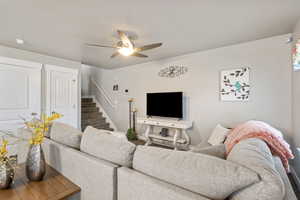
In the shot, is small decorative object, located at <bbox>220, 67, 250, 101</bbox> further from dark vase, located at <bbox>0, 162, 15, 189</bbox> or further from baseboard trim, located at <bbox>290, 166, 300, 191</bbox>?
dark vase, located at <bbox>0, 162, 15, 189</bbox>

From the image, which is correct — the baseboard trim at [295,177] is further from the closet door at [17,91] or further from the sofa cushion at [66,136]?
the closet door at [17,91]

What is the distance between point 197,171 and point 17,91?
4117 millimetres

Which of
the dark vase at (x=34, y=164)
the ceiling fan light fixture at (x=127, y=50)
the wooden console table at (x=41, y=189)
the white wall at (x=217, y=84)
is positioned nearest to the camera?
the wooden console table at (x=41, y=189)

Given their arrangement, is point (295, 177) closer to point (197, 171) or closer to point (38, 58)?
point (197, 171)

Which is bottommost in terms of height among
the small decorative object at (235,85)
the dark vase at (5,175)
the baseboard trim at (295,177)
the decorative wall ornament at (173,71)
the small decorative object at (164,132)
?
the baseboard trim at (295,177)

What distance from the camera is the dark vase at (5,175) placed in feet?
3.26

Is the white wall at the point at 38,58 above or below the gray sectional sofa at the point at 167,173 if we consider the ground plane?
above

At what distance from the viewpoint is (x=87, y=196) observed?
1.09 metres

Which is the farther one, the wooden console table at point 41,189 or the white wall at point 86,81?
the white wall at point 86,81

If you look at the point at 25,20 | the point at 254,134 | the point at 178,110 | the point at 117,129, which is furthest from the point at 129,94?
the point at 254,134

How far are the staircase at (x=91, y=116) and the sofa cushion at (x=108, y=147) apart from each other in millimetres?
3661

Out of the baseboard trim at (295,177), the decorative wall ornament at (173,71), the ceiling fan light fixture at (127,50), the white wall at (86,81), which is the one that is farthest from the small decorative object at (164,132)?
the white wall at (86,81)

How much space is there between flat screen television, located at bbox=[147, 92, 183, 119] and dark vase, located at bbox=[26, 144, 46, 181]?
2901mm

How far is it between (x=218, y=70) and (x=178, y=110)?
1299mm
